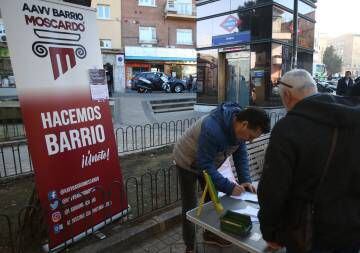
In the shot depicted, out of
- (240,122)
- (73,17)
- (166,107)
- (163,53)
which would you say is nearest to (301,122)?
(240,122)

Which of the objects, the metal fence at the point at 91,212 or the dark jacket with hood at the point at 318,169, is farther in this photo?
the metal fence at the point at 91,212

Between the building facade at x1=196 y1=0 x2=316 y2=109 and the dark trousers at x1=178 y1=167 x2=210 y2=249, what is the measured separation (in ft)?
32.6

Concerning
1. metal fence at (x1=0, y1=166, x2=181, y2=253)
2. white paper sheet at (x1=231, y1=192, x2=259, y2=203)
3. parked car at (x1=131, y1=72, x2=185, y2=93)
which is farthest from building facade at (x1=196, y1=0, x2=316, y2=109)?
parked car at (x1=131, y1=72, x2=185, y2=93)

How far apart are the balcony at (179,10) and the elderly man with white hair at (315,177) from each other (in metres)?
31.7

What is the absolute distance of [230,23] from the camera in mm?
13211

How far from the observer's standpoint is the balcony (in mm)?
31589

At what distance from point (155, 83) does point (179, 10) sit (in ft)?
33.7

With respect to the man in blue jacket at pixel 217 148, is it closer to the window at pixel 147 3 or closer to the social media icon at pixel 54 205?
the social media icon at pixel 54 205

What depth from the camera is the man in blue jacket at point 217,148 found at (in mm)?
2486

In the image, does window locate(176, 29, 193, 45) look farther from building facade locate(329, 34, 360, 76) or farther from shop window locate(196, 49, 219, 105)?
building facade locate(329, 34, 360, 76)

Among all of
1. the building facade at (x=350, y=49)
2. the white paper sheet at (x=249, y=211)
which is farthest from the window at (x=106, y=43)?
the building facade at (x=350, y=49)

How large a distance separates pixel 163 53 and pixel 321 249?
102 feet

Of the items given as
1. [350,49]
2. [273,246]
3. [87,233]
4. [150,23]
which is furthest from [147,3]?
[350,49]

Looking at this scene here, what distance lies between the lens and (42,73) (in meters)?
3.21
